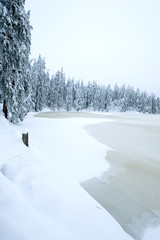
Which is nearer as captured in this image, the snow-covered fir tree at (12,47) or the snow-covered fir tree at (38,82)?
the snow-covered fir tree at (12,47)

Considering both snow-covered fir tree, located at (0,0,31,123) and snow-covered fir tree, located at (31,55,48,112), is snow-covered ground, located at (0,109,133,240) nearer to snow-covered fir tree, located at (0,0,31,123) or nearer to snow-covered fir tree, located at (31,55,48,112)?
snow-covered fir tree, located at (0,0,31,123)

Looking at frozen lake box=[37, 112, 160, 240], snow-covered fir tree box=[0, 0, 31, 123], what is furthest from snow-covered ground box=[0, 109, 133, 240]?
snow-covered fir tree box=[0, 0, 31, 123]

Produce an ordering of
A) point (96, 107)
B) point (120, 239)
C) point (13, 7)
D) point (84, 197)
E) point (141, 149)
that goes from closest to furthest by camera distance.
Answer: point (120, 239) < point (84, 197) < point (141, 149) < point (13, 7) < point (96, 107)

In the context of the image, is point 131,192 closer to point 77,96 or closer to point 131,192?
point 131,192

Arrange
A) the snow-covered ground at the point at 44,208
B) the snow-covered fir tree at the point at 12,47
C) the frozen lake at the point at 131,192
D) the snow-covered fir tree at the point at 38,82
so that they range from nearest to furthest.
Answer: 1. the snow-covered ground at the point at 44,208
2. the frozen lake at the point at 131,192
3. the snow-covered fir tree at the point at 12,47
4. the snow-covered fir tree at the point at 38,82

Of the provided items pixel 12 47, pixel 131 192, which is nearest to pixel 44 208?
pixel 131 192

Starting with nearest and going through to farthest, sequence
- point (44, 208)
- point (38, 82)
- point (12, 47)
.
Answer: point (44, 208), point (12, 47), point (38, 82)

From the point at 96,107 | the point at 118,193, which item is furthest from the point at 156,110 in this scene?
the point at 118,193

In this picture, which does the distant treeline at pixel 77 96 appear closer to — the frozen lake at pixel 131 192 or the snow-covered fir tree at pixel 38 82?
the snow-covered fir tree at pixel 38 82

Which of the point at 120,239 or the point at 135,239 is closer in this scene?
the point at 120,239

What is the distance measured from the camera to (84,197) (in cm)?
332

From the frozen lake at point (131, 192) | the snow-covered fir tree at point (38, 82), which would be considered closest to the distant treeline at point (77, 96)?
the snow-covered fir tree at point (38, 82)

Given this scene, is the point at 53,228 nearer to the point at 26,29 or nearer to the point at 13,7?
the point at 26,29

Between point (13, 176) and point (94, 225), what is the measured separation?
2.21 meters
